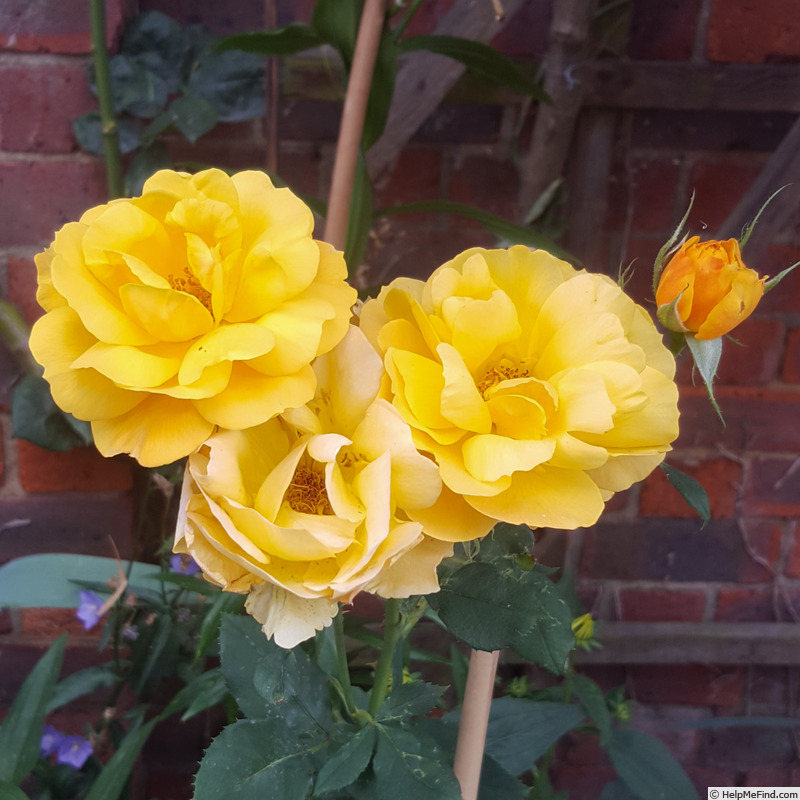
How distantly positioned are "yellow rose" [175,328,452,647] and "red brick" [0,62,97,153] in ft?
1.98

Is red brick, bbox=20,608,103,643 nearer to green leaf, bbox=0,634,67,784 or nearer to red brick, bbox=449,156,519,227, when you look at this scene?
green leaf, bbox=0,634,67,784

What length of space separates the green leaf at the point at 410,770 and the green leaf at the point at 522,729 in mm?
234

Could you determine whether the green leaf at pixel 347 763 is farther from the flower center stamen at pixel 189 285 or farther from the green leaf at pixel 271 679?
the flower center stamen at pixel 189 285

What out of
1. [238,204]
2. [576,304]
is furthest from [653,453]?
[238,204]

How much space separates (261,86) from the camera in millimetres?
701

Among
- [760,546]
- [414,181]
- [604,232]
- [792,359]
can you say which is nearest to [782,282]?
[792,359]

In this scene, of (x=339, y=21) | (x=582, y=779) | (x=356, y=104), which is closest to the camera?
(x=356, y=104)

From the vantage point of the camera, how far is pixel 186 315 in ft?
0.71

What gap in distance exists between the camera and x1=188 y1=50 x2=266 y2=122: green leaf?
70 cm

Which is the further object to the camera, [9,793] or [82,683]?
[82,683]

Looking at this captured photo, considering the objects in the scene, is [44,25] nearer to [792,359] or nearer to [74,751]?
[74,751]

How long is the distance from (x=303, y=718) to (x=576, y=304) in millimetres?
225

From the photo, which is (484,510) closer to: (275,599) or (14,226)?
(275,599)

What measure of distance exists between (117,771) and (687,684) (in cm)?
75
